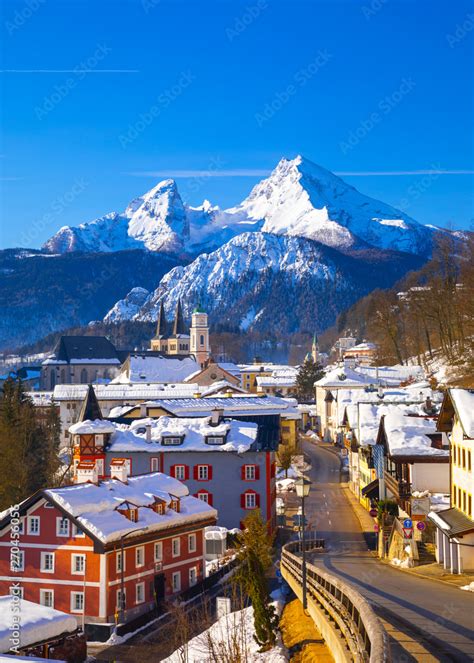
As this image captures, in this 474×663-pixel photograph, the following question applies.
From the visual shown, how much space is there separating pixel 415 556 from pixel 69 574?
1635 centimetres

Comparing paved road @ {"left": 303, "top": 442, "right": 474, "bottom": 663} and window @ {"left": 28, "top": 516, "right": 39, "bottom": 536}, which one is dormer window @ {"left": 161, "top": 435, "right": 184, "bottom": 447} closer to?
paved road @ {"left": 303, "top": 442, "right": 474, "bottom": 663}

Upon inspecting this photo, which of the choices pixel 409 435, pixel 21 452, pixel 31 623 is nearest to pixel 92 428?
pixel 21 452

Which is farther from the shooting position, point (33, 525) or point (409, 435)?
point (409, 435)

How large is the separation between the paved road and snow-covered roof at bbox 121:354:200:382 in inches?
4590

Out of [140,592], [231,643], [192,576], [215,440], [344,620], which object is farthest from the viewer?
[215,440]

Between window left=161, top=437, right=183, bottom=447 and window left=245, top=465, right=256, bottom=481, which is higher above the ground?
window left=161, top=437, right=183, bottom=447

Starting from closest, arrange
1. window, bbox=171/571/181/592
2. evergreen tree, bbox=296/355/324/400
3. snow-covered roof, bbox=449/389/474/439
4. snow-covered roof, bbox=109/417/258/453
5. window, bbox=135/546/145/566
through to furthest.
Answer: snow-covered roof, bbox=449/389/474/439, window, bbox=135/546/145/566, window, bbox=171/571/181/592, snow-covered roof, bbox=109/417/258/453, evergreen tree, bbox=296/355/324/400

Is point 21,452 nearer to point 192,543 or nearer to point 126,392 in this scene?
point 192,543

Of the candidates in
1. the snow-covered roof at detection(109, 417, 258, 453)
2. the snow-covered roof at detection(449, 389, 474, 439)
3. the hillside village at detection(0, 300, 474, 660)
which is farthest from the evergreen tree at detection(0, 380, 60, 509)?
the snow-covered roof at detection(449, 389, 474, 439)

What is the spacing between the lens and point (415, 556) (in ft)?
115

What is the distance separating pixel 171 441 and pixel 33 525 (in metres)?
19.4

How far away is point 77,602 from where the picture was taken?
136ft

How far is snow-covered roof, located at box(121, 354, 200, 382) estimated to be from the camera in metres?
164

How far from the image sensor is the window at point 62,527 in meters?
42.3
